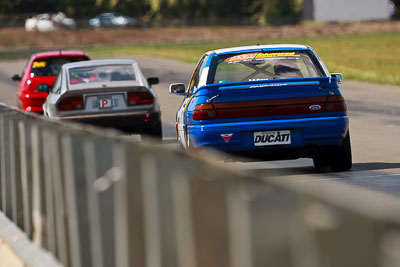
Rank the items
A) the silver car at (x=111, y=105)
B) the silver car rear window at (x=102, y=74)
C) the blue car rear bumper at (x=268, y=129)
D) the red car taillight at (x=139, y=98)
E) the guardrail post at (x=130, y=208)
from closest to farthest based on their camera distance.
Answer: the guardrail post at (x=130, y=208), the blue car rear bumper at (x=268, y=129), the silver car at (x=111, y=105), the red car taillight at (x=139, y=98), the silver car rear window at (x=102, y=74)

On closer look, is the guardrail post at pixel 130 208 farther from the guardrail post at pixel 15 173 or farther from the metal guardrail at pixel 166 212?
the guardrail post at pixel 15 173

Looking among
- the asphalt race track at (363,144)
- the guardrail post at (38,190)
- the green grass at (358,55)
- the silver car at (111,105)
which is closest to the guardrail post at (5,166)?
the guardrail post at (38,190)

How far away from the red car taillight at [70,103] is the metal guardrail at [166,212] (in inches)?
333

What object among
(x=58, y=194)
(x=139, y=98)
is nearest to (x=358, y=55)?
(x=139, y=98)

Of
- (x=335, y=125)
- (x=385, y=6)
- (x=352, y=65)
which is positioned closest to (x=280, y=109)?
(x=335, y=125)

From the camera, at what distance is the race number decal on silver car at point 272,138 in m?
11.2

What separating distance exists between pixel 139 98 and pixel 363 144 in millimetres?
3476

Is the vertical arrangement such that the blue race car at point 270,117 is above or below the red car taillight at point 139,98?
above

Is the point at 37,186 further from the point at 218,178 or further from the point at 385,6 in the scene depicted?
the point at 385,6

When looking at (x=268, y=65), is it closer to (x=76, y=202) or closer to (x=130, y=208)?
(x=76, y=202)

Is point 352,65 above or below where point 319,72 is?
below

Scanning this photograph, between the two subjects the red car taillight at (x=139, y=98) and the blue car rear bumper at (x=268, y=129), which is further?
the red car taillight at (x=139, y=98)

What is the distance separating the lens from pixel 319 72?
1206 centimetres

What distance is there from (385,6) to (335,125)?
107m
